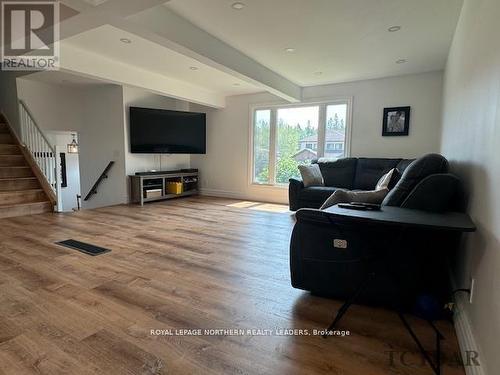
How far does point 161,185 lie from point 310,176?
10.7 ft

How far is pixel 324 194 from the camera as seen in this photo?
4.53 meters

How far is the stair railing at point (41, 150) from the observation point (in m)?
5.04

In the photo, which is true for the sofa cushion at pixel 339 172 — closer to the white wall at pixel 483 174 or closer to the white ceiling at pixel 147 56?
the white ceiling at pixel 147 56

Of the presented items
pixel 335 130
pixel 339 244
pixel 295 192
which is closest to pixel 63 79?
pixel 295 192

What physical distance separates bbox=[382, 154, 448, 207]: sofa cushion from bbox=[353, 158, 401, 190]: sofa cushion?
2657 mm

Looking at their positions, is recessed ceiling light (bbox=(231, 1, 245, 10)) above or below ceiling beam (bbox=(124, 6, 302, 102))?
above

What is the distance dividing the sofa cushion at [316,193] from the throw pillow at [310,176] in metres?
0.14

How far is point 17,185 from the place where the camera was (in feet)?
16.6

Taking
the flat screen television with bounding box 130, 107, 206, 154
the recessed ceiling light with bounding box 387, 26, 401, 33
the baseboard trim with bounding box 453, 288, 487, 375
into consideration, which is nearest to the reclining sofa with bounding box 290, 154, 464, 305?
the baseboard trim with bounding box 453, 288, 487, 375

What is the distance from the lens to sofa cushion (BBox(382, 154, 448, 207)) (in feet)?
7.11

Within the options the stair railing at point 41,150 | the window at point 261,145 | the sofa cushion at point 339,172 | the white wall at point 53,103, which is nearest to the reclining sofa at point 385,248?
the sofa cushion at point 339,172

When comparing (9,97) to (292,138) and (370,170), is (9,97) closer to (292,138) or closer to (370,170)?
(292,138)
